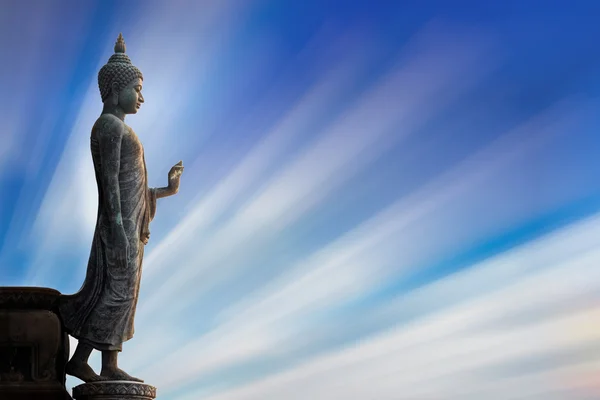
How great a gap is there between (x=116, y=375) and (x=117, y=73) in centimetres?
454

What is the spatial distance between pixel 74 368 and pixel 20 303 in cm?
122

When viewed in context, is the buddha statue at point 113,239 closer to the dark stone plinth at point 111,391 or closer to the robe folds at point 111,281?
the robe folds at point 111,281

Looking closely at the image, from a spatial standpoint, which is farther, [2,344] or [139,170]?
[139,170]

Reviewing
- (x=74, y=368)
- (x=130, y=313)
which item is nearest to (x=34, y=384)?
(x=74, y=368)

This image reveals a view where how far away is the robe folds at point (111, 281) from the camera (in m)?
13.5

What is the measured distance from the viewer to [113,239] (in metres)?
13.6

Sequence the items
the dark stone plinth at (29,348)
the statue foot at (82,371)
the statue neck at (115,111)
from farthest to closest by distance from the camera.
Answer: the statue neck at (115,111), the statue foot at (82,371), the dark stone plinth at (29,348)

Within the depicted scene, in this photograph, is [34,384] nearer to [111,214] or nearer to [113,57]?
[111,214]

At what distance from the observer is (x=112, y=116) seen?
14070mm

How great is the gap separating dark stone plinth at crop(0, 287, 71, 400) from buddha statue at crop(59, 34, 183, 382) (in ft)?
1.03

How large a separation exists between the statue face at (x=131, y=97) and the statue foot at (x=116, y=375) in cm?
392

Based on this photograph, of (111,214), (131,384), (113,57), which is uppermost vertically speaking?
(113,57)

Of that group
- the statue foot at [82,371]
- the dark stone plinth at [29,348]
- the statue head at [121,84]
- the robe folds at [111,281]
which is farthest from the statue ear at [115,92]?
the statue foot at [82,371]

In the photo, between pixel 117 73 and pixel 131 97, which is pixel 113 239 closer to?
pixel 131 97
